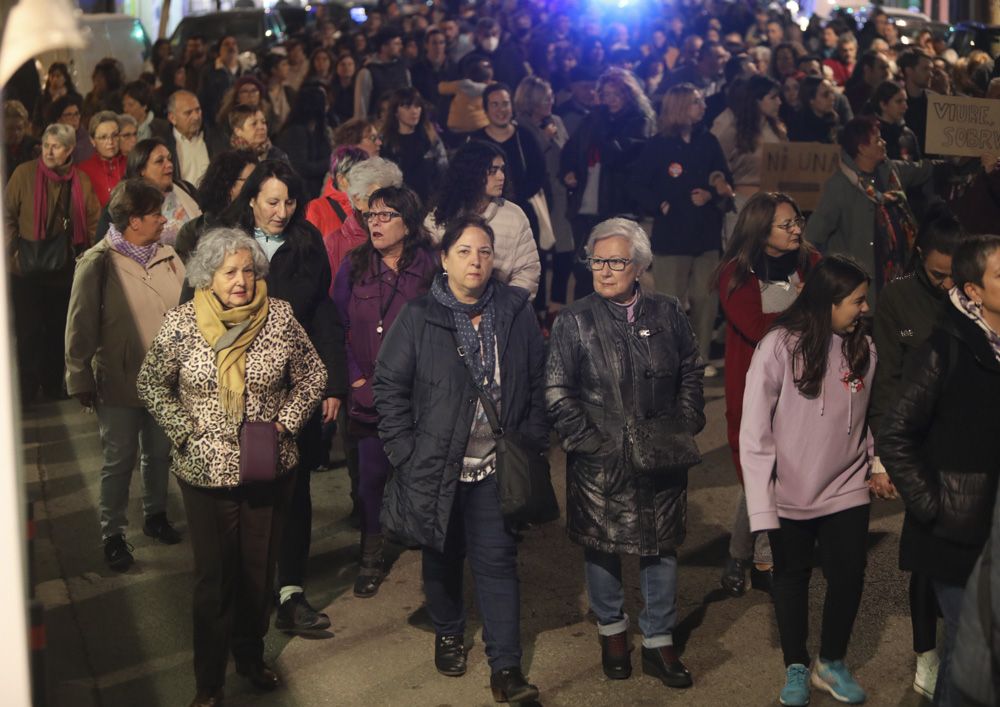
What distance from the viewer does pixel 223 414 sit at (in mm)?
6012

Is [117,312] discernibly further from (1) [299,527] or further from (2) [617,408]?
(2) [617,408]

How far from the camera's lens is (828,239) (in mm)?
9898

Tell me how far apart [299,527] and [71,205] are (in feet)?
16.6

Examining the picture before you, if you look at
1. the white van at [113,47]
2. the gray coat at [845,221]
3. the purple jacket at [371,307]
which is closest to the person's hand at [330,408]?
the purple jacket at [371,307]

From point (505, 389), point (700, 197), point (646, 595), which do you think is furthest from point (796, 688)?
point (700, 197)

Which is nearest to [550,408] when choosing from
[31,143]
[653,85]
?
[31,143]

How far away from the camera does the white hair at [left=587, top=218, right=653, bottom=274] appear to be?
629 cm

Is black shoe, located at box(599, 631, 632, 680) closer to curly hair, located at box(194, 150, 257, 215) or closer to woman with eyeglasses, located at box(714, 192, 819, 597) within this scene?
woman with eyeglasses, located at box(714, 192, 819, 597)

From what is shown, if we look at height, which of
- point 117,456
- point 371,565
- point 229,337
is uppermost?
point 229,337

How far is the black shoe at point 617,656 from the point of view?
6387 millimetres

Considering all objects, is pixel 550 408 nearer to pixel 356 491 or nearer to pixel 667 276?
pixel 356 491

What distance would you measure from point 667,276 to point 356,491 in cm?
447

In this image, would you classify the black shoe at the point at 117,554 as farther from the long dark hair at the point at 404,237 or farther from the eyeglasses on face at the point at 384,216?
the eyeglasses on face at the point at 384,216

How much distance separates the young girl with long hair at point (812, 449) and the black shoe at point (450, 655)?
1.40m
